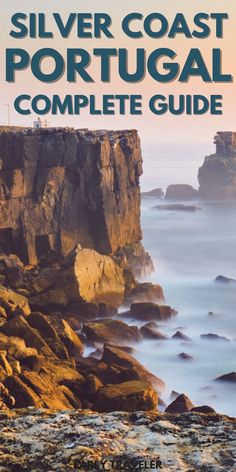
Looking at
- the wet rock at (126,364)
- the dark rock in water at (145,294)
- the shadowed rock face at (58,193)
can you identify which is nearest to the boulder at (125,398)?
the wet rock at (126,364)

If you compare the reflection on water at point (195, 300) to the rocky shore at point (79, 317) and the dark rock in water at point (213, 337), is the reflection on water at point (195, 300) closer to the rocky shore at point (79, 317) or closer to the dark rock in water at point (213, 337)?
the dark rock in water at point (213, 337)

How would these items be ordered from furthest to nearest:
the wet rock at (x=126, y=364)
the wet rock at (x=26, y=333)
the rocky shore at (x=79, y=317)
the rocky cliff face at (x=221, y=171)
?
the rocky cliff face at (x=221, y=171) < the wet rock at (x=26, y=333) < the wet rock at (x=126, y=364) < the rocky shore at (x=79, y=317)

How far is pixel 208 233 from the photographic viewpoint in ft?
273

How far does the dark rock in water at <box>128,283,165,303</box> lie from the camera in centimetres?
4266

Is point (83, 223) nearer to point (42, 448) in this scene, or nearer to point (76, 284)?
point (76, 284)

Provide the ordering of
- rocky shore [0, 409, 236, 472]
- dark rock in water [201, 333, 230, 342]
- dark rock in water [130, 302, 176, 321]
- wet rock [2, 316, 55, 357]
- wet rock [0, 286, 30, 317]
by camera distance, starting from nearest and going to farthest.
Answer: rocky shore [0, 409, 236, 472] → wet rock [2, 316, 55, 357] → wet rock [0, 286, 30, 317] → dark rock in water [201, 333, 230, 342] → dark rock in water [130, 302, 176, 321]

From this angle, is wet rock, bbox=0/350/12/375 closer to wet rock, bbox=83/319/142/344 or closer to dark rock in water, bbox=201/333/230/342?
wet rock, bbox=83/319/142/344

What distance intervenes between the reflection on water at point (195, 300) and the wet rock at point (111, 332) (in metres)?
0.87

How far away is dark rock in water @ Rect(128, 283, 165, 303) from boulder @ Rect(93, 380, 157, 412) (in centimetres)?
1977

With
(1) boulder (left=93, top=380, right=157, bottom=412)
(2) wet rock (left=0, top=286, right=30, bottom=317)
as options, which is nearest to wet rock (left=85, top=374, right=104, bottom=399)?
(1) boulder (left=93, top=380, right=157, bottom=412)

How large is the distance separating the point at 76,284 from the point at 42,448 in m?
31.6

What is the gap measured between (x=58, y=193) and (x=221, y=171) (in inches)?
3256

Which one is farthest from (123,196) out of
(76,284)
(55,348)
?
(55,348)

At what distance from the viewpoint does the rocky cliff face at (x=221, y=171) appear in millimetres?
123375
